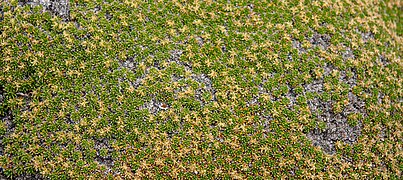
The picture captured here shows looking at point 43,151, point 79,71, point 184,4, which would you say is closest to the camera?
point 43,151

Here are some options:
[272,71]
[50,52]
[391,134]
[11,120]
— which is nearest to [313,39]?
[272,71]

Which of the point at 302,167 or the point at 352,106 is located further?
the point at 352,106

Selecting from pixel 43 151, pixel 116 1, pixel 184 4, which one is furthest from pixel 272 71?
pixel 43 151

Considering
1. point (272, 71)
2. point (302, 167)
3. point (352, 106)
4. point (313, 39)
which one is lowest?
point (302, 167)

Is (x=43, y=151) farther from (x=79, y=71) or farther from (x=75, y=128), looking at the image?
(x=79, y=71)

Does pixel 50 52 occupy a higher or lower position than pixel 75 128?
higher

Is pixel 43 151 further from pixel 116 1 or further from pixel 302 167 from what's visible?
pixel 302 167

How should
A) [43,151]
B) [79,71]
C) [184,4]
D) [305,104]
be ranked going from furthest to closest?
[184,4] < [305,104] < [79,71] < [43,151]
